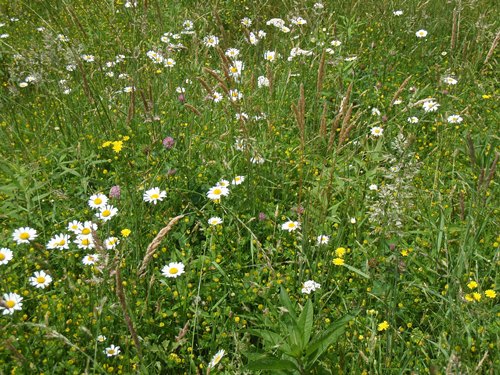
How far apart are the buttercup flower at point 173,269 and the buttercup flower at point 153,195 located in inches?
14.3

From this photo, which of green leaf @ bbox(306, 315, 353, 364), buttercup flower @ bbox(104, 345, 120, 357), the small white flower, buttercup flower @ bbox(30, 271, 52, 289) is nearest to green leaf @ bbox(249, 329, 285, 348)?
green leaf @ bbox(306, 315, 353, 364)

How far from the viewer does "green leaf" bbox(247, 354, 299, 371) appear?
1.55 metres

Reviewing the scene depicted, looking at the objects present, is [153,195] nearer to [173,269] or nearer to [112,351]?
[173,269]

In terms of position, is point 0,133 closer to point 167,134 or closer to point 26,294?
point 167,134

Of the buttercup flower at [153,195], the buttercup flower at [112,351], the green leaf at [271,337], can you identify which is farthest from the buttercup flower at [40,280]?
the green leaf at [271,337]

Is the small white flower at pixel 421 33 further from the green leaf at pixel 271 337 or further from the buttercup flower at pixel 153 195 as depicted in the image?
the green leaf at pixel 271 337

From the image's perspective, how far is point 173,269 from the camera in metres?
2.21

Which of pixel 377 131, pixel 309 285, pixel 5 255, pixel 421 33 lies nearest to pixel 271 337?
pixel 309 285

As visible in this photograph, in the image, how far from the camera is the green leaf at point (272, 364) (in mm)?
1554

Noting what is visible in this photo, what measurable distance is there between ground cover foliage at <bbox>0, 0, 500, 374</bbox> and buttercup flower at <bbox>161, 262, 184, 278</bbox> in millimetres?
23

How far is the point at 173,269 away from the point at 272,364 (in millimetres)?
761

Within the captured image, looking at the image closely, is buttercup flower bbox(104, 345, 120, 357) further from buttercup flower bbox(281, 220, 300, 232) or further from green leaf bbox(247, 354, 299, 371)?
buttercup flower bbox(281, 220, 300, 232)

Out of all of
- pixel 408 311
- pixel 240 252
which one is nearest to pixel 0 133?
pixel 240 252

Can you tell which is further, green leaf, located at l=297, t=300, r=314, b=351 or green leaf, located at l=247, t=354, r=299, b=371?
green leaf, located at l=297, t=300, r=314, b=351
